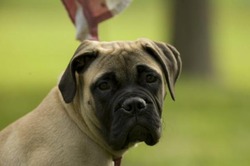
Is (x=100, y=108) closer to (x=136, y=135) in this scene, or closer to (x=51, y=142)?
(x=136, y=135)

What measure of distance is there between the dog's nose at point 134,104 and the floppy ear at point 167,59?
381mm

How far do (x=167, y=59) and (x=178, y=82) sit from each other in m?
11.5

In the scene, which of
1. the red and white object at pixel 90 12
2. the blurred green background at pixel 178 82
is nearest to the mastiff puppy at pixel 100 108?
the red and white object at pixel 90 12

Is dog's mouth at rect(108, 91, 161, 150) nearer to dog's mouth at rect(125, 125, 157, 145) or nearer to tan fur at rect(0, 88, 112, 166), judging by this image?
dog's mouth at rect(125, 125, 157, 145)

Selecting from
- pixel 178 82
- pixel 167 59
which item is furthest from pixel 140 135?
pixel 178 82

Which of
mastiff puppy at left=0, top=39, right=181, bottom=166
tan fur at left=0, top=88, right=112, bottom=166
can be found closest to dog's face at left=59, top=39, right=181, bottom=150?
mastiff puppy at left=0, top=39, right=181, bottom=166

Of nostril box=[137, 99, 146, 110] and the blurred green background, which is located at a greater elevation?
nostril box=[137, 99, 146, 110]

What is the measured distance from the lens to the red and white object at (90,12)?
811 centimetres

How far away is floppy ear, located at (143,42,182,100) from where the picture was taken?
7082mm

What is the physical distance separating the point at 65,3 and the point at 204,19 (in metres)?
12.2

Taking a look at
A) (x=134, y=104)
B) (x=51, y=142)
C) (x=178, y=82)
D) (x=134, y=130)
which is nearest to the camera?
(x=134, y=104)

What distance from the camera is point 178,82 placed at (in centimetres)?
1861

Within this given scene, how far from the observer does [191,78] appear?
1983 centimetres

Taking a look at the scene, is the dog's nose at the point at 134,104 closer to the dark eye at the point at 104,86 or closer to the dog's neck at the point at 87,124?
the dark eye at the point at 104,86
